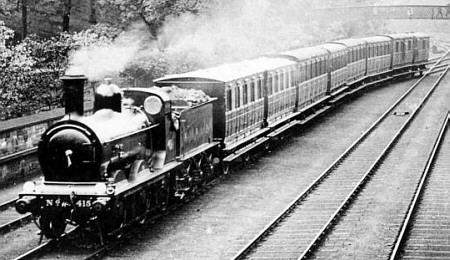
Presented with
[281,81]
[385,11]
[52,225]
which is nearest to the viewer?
[52,225]

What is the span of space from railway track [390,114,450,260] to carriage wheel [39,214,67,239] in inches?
228

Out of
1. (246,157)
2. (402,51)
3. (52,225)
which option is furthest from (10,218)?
(402,51)

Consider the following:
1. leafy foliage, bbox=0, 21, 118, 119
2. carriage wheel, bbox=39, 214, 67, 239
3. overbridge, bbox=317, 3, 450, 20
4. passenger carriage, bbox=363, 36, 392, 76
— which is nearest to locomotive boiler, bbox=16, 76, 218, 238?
carriage wheel, bbox=39, 214, 67, 239

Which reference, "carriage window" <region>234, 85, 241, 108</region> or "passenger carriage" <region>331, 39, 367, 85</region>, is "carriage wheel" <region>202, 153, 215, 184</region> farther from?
"passenger carriage" <region>331, 39, 367, 85</region>

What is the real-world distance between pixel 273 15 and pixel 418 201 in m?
23.1

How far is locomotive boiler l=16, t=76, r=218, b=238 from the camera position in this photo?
12211 mm

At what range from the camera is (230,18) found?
31.7 metres

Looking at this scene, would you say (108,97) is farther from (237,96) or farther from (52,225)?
(237,96)

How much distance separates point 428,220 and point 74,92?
759 cm

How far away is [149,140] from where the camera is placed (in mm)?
14266

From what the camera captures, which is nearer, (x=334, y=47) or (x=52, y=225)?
(x=52, y=225)

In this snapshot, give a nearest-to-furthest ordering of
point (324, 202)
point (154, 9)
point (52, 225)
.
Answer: point (52, 225)
point (324, 202)
point (154, 9)

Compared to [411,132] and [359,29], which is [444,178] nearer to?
[411,132]

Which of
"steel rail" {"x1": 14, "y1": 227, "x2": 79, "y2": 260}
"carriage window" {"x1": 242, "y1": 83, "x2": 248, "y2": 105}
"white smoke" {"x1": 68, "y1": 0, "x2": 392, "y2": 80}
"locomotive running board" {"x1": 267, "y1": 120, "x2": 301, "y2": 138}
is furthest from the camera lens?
"white smoke" {"x1": 68, "y1": 0, "x2": 392, "y2": 80}
